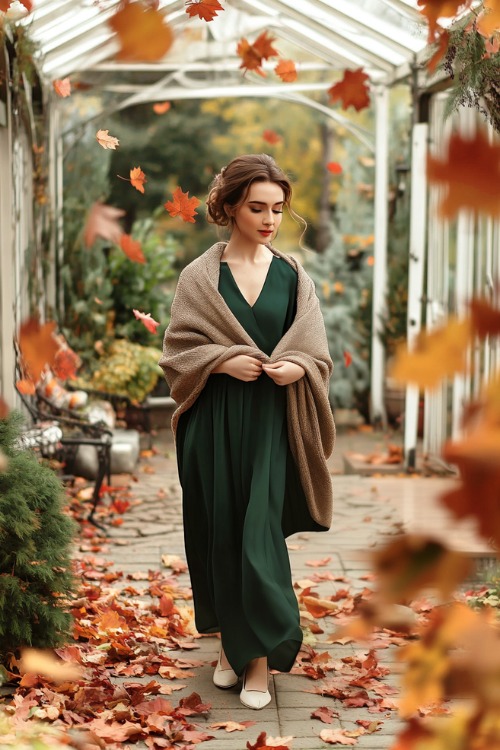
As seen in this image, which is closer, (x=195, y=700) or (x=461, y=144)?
(x=461, y=144)

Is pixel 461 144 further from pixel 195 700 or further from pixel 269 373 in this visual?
pixel 195 700

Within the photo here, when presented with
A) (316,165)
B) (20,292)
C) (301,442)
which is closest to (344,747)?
(301,442)

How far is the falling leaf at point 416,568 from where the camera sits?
1256mm

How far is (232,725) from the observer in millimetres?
3312

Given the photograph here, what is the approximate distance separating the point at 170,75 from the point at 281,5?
202 cm

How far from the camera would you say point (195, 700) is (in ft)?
11.4

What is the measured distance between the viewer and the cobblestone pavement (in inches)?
131

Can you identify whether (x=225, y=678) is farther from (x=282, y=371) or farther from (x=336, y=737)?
(x=282, y=371)

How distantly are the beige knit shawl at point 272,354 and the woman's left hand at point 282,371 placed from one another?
0.11 feet

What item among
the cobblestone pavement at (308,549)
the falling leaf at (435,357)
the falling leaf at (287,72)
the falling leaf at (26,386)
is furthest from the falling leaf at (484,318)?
the falling leaf at (26,386)

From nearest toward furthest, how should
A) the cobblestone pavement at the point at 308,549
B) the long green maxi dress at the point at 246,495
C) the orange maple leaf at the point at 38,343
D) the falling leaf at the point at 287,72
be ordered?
1. the orange maple leaf at the point at 38,343
2. the cobblestone pavement at the point at 308,549
3. the long green maxi dress at the point at 246,495
4. the falling leaf at the point at 287,72

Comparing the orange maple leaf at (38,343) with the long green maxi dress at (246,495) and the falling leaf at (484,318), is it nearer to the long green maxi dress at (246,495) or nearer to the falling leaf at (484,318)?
the falling leaf at (484,318)

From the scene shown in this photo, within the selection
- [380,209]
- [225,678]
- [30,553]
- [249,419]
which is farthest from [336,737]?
[380,209]

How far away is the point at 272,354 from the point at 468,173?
2447mm
